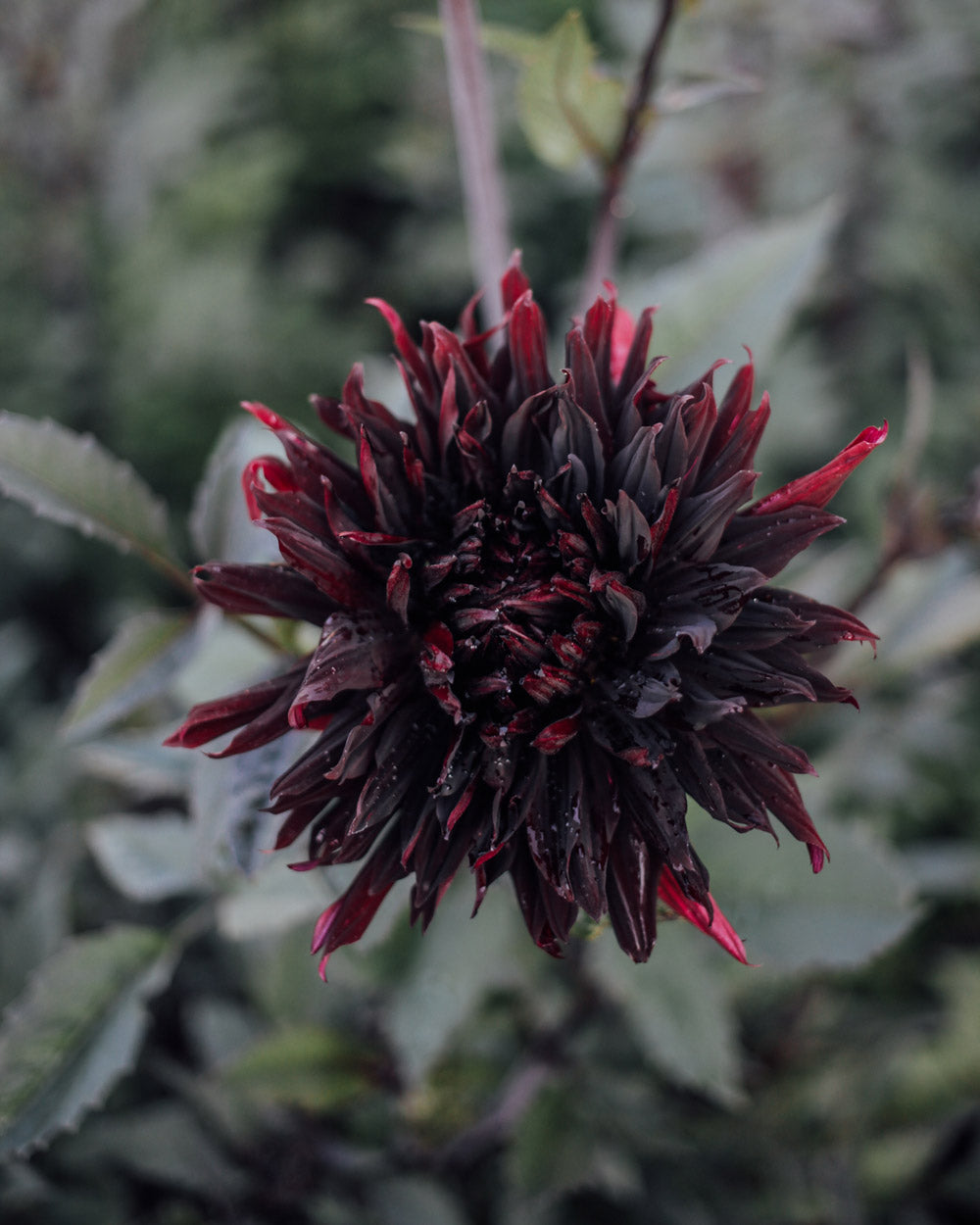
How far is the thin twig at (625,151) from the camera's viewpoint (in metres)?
0.69

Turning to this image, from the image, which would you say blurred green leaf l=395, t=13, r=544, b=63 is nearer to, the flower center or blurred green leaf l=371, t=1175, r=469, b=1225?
the flower center

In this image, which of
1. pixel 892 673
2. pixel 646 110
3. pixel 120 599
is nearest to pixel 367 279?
pixel 120 599

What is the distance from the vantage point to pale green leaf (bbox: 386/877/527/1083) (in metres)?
0.80

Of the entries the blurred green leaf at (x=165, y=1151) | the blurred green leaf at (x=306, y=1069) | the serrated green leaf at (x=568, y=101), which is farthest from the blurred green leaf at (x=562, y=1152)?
the serrated green leaf at (x=568, y=101)

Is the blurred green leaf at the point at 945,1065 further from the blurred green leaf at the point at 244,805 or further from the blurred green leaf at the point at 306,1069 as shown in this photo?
the blurred green leaf at the point at 244,805

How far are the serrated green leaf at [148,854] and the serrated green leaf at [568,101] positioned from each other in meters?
0.65

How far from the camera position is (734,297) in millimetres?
754

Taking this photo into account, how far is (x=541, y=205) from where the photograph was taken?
201 centimetres

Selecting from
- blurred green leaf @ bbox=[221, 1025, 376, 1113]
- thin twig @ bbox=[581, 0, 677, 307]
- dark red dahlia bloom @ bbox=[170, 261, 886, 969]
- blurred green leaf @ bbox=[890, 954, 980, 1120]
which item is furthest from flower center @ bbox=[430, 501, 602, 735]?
blurred green leaf @ bbox=[890, 954, 980, 1120]

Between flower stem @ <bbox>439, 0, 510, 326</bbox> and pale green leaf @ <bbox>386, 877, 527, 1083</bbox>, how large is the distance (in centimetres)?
51

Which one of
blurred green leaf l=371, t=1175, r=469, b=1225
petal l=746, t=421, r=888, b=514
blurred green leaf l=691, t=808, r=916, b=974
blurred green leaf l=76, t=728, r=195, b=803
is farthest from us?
blurred green leaf l=371, t=1175, r=469, b=1225

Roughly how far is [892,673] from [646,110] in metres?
0.52

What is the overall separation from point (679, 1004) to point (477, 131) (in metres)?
0.73

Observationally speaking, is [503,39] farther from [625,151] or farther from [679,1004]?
[679,1004]
